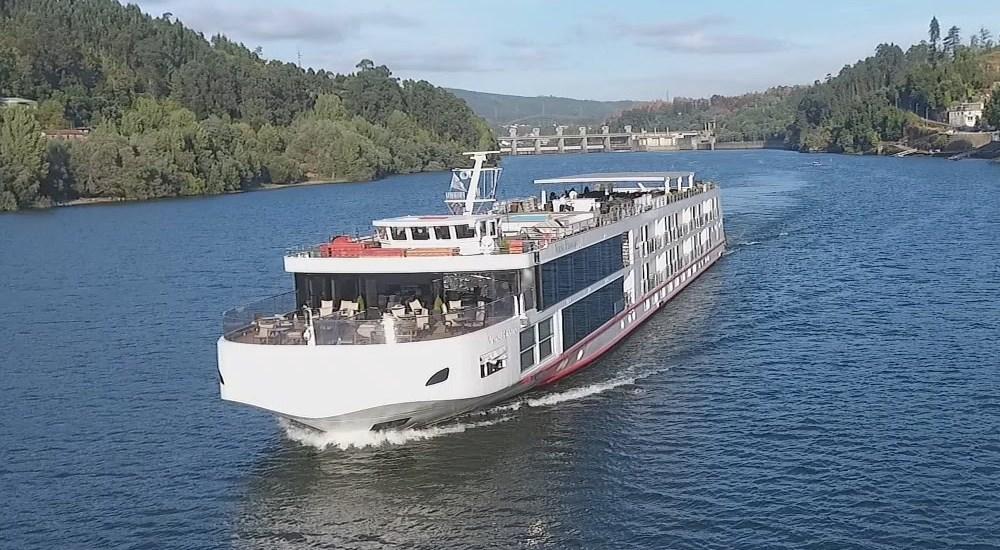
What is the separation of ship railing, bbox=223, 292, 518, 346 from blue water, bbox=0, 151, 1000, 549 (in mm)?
2673

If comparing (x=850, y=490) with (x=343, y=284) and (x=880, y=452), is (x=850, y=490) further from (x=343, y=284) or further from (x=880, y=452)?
(x=343, y=284)

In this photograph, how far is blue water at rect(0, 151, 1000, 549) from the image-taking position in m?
20.1

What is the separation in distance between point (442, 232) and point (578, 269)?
4542mm

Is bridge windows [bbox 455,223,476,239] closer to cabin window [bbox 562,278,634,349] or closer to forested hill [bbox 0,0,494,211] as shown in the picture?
cabin window [bbox 562,278,634,349]

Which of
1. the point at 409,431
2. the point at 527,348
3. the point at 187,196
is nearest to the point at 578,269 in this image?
the point at 527,348

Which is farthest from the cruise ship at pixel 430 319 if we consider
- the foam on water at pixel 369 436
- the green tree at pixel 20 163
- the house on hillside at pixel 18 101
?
the house on hillside at pixel 18 101

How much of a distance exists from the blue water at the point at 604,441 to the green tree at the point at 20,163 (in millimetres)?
58784

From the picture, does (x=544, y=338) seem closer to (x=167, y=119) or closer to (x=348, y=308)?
(x=348, y=308)

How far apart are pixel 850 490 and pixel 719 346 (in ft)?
41.8

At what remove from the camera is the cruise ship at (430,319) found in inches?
870

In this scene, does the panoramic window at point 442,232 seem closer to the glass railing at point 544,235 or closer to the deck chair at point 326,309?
the glass railing at point 544,235

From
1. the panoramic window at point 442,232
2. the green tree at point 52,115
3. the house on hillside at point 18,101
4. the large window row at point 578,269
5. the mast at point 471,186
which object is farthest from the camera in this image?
the house on hillside at point 18,101

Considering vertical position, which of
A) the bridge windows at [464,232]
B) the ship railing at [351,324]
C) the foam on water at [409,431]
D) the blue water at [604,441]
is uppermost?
the bridge windows at [464,232]

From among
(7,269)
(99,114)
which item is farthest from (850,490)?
(99,114)
